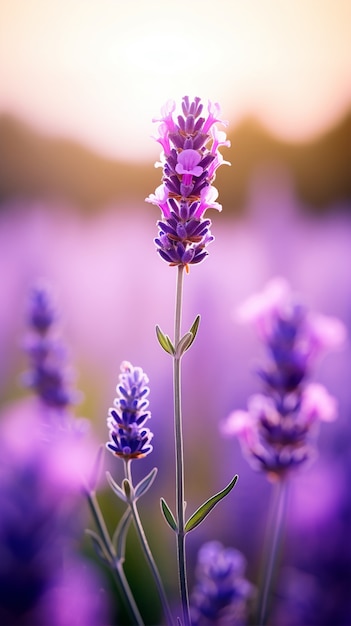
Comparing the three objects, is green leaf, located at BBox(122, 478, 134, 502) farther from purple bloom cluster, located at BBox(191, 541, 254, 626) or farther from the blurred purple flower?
purple bloom cluster, located at BBox(191, 541, 254, 626)

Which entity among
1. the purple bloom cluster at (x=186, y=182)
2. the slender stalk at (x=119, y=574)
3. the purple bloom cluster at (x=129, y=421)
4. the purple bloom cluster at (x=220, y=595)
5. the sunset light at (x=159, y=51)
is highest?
the sunset light at (x=159, y=51)

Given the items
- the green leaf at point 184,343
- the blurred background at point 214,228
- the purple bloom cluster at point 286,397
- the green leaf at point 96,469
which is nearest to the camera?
the green leaf at point 184,343

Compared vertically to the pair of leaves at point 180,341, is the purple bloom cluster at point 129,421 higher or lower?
lower

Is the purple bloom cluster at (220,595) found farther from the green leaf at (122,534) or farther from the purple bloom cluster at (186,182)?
the purple bloom cluster at (186,182)

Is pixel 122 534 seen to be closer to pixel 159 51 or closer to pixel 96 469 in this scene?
pixel 96 469

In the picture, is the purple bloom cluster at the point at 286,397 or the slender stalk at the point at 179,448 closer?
the slender stalk at the point at 179,448

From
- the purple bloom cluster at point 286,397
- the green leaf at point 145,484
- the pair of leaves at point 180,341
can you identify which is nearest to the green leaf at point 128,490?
the green leaf at point 145,484

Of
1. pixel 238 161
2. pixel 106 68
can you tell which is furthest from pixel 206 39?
pixel 238 161

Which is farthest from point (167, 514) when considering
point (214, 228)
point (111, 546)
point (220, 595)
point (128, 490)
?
point (214, 228)
